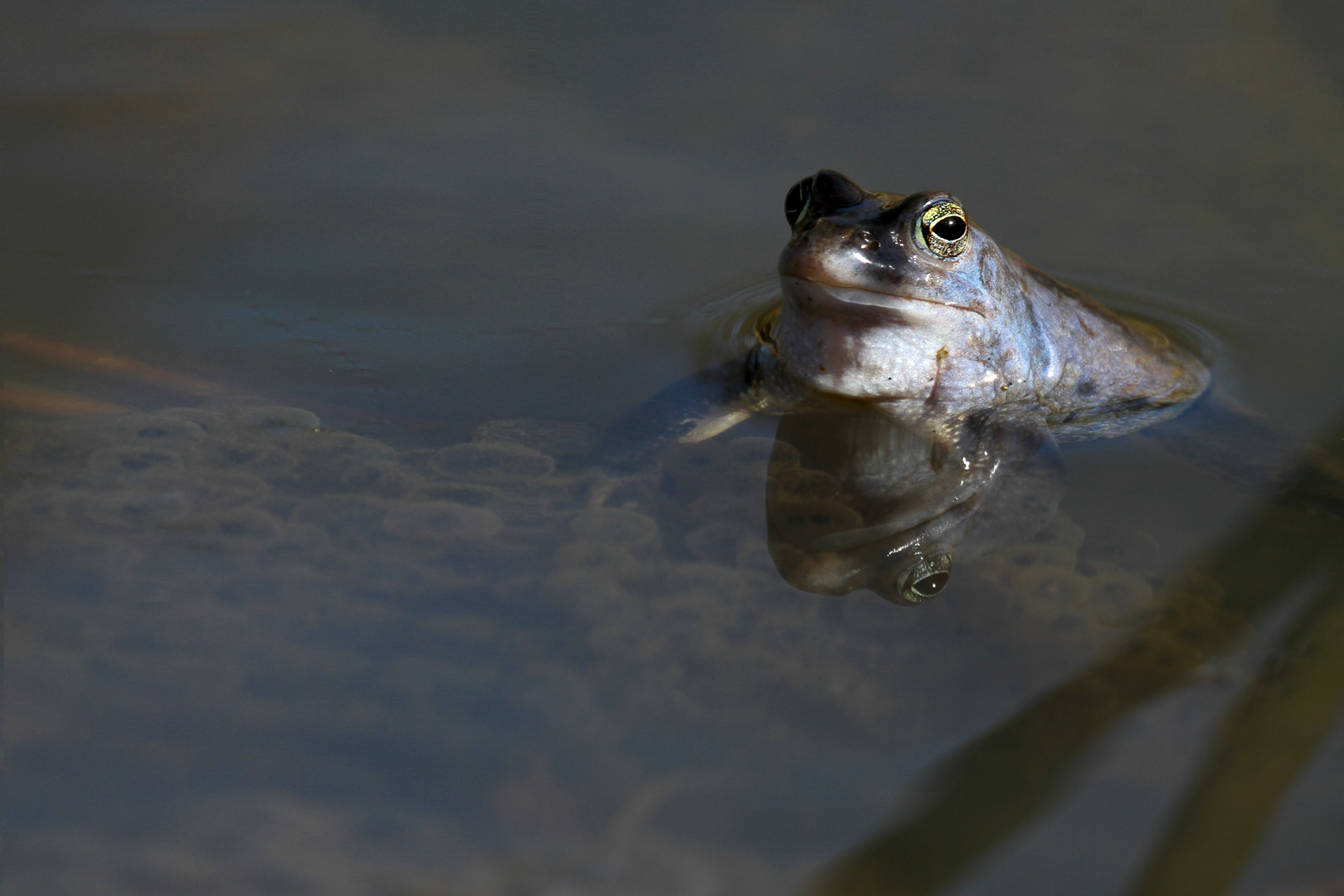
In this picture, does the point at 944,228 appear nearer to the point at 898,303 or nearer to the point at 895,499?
the point at 898,303

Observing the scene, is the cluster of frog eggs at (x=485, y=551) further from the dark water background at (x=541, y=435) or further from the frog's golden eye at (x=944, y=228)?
the frog's golden eye at (x=944, y=228)

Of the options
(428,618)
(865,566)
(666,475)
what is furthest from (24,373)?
(865,566)

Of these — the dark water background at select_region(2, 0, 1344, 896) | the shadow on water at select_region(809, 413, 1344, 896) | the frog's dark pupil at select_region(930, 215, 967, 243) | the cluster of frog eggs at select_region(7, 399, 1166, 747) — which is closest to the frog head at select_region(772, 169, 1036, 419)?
the frog's dark pupil at select_region(930, 215, 967, 243)

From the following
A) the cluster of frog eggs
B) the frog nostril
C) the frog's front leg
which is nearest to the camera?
the cluster of frog eggs

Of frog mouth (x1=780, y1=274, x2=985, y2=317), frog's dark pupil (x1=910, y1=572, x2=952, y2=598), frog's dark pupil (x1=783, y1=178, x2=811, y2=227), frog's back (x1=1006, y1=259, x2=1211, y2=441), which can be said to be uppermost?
frog's dark pupil (x1=783, y1=178, x2=811, y2=227)

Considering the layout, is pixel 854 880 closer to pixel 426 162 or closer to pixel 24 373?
pixel 24 373

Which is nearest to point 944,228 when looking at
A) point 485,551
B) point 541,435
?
point 541,435

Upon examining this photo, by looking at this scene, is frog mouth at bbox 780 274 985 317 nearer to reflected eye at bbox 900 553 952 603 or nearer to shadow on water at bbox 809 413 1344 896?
reflected eye at bbox 900 553 952 603
